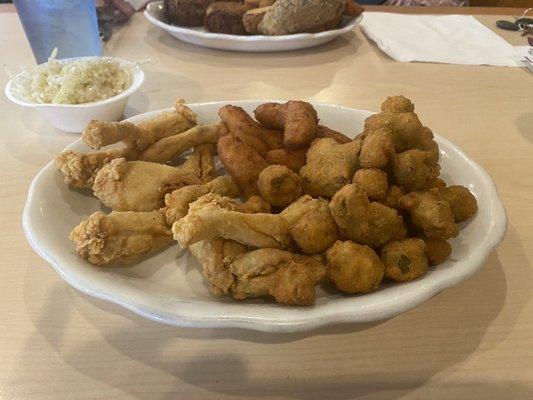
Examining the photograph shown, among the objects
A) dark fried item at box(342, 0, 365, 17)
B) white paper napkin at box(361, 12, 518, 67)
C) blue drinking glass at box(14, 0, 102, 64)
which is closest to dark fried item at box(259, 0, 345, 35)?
dark fried item at box(342, 0, 365, 17)

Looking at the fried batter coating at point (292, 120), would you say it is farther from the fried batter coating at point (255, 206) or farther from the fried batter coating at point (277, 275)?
the fried batter coating at point (277, 275)

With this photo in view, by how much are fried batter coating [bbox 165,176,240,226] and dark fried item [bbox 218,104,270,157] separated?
10cm

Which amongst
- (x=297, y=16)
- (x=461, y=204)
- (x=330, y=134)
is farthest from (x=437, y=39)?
(x=461, y=204)

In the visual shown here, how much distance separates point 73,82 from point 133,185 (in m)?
0.41

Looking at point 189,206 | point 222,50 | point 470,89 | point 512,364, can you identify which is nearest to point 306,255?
point 189,206

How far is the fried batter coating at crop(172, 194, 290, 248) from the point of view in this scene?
0.61 meters

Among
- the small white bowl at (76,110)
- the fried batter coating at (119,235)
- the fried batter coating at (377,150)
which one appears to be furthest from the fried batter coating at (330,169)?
the small white bowl at (76,110)

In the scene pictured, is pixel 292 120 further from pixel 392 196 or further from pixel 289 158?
pixel 392 196

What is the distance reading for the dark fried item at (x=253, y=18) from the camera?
1434mm

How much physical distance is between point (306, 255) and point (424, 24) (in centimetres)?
136

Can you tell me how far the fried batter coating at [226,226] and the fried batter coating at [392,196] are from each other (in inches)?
6.4

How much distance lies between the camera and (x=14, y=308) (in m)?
0.68

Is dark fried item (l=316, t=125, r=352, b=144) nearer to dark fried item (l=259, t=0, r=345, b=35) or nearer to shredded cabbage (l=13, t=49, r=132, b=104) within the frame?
shredded cabbage (l=13, t=49, r=132, b=104)

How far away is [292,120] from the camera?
0.84 m
